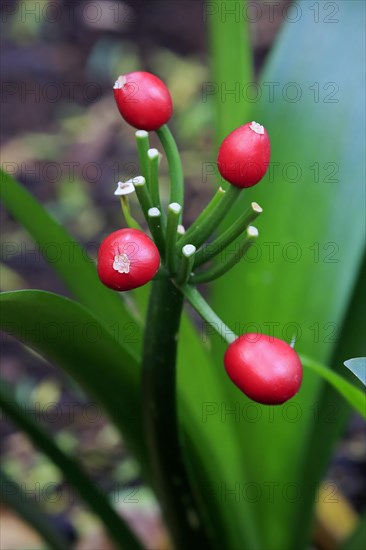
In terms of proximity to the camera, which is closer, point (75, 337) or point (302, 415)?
point (75, 337)

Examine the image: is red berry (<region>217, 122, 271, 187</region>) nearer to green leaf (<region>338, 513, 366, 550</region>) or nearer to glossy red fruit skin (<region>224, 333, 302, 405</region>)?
glossy red fruit skin (<region>224, 333, 302, 405</region>)

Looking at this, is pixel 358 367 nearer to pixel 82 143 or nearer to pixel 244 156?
pixel 244 156

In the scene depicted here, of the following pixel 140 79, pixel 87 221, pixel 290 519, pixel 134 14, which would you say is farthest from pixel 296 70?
pixel 134 14

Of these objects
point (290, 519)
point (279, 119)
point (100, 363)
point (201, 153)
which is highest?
point (279, 119)

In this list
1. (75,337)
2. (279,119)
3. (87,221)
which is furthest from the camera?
(87,221)

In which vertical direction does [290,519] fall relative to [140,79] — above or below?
below

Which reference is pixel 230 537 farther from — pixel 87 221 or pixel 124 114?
pixel 87 221
